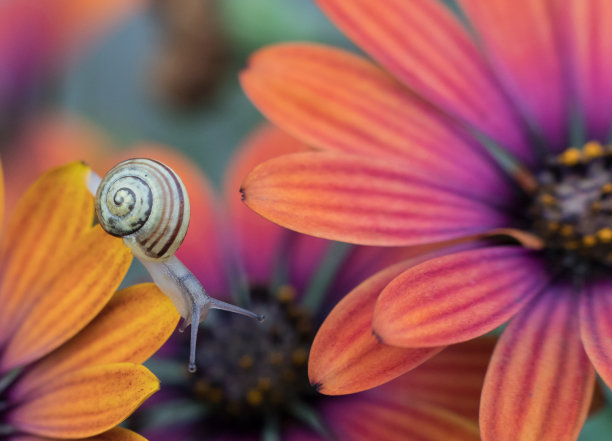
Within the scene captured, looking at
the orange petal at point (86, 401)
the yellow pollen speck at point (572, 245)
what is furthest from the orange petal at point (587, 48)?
the orange petal at point (86, 401)

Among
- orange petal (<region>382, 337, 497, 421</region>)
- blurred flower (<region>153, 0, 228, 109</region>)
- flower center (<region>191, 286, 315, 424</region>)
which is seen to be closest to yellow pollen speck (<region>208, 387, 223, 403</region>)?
flower center (<region>191, 286, 315, 424</region>)

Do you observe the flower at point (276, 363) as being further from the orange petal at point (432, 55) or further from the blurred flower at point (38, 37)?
the blurred flower at point (38, 37)

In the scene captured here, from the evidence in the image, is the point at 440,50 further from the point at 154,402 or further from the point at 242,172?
the point at 154,402

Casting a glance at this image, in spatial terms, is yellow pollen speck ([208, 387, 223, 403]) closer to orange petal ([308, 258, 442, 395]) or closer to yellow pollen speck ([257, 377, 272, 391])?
yellow pollen speck ([257, 377, 272, 391])

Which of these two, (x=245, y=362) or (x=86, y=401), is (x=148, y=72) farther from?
(x=86, y=401)

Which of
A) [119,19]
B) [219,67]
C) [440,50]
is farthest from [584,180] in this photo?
[119,19]

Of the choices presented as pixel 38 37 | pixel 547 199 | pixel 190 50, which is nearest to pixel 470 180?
pixel 547 199
